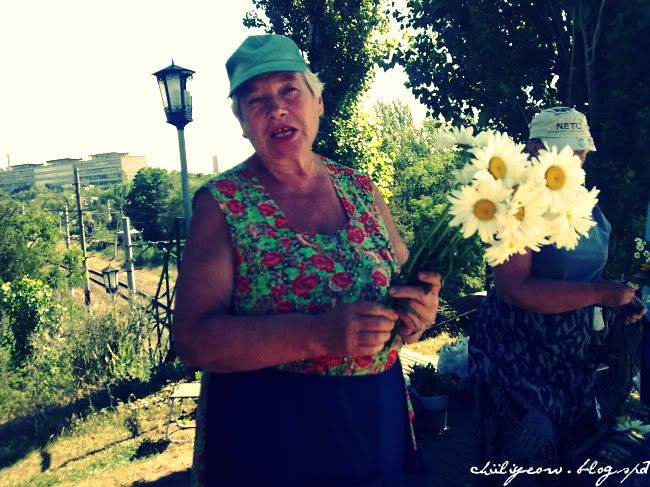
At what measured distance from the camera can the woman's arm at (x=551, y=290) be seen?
5.66ft

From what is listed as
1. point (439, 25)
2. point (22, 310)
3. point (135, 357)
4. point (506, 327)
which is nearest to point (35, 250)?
point (22, 310)

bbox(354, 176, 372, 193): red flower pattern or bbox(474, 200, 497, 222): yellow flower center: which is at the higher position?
bbox(354, 176, 372, 193): red flower pattern

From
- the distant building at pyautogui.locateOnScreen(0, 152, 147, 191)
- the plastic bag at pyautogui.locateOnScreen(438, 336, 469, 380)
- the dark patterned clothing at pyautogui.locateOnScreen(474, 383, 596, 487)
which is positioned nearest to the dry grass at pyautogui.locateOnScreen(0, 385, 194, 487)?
the plastic bag at pyautogui.locateOnScreen(438, 336, 469, 380)

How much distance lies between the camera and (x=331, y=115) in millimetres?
10578

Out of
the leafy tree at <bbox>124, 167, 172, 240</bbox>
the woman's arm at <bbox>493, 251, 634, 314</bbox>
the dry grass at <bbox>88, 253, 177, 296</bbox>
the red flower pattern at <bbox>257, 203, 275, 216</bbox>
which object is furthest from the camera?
the leafy tree at <bbox>124, 167, 172, 240</bbox>

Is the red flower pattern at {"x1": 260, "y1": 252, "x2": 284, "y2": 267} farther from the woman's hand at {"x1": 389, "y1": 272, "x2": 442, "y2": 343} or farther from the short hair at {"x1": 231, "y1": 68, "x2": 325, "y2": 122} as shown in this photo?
the short hair at {"x1": 231, "y1": 68, "x2": 325, "y2": 122}

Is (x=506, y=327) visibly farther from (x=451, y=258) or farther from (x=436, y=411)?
(x=436, y=411)

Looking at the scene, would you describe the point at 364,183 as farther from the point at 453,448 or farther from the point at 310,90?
the point at 453,448

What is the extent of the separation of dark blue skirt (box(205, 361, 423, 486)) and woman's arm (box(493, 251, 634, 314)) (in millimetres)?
767

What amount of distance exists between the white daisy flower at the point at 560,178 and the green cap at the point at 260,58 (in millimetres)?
723

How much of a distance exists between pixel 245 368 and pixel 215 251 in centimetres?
28

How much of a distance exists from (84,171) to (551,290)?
135 m

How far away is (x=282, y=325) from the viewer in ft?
3.66

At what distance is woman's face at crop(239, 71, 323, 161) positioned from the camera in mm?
1384
